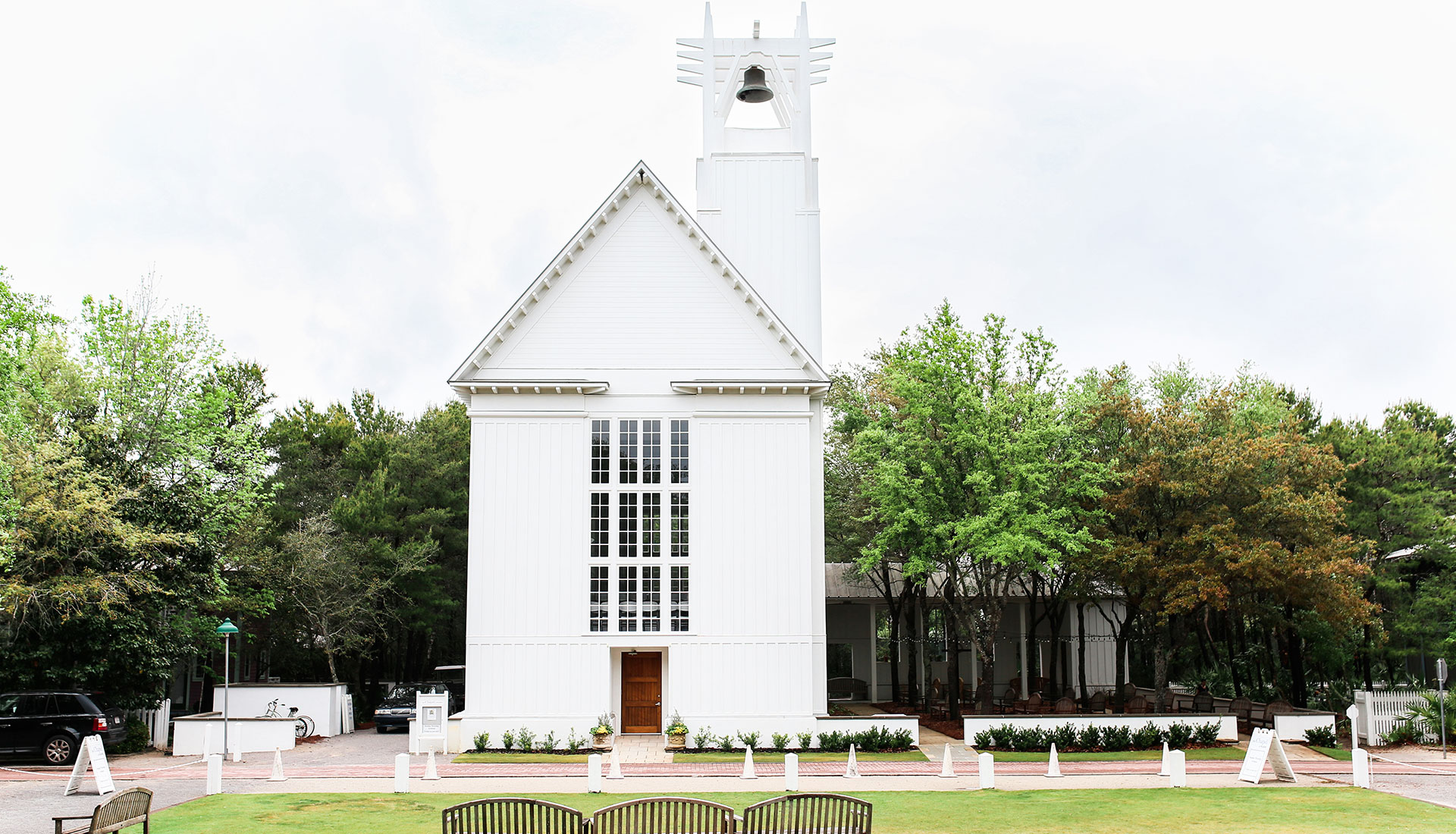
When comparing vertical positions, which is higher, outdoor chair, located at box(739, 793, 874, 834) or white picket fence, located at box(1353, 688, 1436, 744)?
outdoor chair, located at box(739, 793, 874, 834)

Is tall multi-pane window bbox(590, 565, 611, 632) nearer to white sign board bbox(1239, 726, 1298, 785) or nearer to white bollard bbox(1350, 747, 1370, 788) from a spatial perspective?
white sign board bbox(1239, 726, 1298, 785)

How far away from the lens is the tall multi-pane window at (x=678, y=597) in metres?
26.9

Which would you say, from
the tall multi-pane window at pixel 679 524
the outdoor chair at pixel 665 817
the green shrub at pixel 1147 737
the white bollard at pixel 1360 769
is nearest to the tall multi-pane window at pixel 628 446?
the tall multi-pane window at pixel 679 524

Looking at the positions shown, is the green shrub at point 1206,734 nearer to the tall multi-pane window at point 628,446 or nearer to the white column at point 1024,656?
the white column at point 1024,656

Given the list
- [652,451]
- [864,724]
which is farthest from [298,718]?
[864,724]

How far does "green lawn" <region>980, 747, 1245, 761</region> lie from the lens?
24688mm

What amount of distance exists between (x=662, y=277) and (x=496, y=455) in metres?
6.12

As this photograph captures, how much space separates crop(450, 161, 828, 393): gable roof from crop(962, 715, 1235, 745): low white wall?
916cm

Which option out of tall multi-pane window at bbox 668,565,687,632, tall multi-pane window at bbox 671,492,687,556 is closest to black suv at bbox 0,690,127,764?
tall multi-pane window at bbox 668,565,687,632

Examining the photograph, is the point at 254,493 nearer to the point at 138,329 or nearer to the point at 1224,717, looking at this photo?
the point at 138,329

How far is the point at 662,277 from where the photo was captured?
28.1 meters

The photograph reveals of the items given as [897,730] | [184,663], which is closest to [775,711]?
[897,730]

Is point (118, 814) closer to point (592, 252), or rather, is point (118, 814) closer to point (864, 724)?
point (864, 724)

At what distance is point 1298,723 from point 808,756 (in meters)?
12.6
